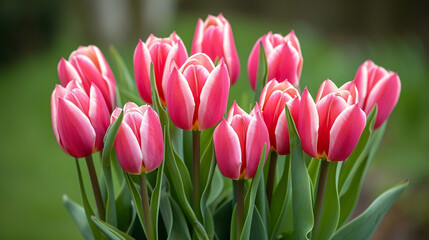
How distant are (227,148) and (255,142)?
2 centimetres

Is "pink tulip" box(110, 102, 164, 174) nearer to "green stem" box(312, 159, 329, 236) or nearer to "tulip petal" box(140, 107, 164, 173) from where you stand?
"tulip petal" box(140, 107, 164, 173)

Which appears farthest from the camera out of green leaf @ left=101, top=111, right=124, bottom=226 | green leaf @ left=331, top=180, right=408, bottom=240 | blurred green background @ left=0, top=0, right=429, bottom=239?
blurred green background @ left=0, top=0, right=429, bottom=239

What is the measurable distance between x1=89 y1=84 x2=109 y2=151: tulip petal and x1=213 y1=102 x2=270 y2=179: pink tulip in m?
0.10

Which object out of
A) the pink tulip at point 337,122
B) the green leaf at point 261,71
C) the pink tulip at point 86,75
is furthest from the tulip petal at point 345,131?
the pink tulip at point 86,75

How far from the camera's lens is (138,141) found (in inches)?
17.9

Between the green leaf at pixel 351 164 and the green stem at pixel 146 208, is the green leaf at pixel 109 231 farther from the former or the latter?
the green leaf at pixel 351 164

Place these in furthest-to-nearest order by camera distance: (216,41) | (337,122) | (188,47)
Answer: (188,47)
(216,41)
(337,122)

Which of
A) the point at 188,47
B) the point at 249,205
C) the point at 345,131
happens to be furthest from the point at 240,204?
the point at 188,47

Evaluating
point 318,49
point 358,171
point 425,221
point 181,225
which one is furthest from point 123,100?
point 318,49

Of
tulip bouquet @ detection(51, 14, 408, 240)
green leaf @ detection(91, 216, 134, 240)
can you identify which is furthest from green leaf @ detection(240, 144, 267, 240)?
green leaf @ detection(91, 216, 134, 240)

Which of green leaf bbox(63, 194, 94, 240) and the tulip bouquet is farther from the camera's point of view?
green leaf bbox(63, 194, 94, 240)

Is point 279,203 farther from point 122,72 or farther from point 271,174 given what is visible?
point 122,72

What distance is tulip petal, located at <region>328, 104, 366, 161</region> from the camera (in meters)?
0.44

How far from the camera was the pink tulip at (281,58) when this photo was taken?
520 mm
